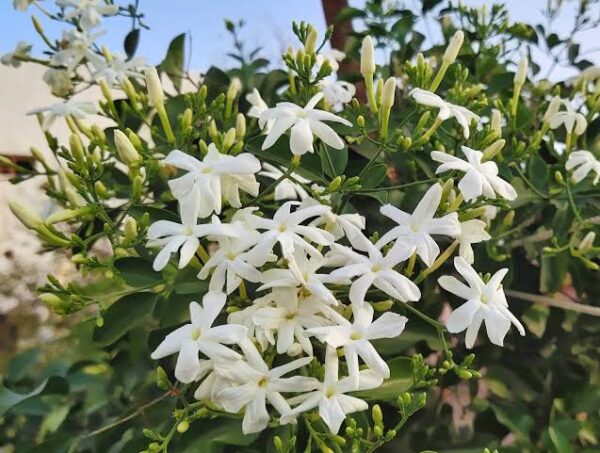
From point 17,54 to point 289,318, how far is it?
2.09 ft

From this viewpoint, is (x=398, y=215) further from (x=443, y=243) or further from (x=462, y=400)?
(x=462, y=400)

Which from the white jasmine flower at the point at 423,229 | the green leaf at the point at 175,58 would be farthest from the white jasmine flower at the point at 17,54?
the white jasmine flower at the point at 423,229

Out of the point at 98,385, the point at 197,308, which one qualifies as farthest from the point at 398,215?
the point at 98,385

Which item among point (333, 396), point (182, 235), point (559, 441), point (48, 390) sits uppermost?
point (182, 235)

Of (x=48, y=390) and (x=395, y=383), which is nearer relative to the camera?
(x=395, y=383)

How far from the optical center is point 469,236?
515mm

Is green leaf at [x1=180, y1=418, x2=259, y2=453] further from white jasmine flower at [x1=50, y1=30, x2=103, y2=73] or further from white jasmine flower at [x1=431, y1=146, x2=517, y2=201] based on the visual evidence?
white jasmine flower at [x1=50, y1=30, x2=103, y2=73]

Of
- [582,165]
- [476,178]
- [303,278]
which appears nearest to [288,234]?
[303,278]

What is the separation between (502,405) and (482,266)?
0.54ft

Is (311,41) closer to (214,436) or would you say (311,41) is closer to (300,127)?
(300,127)

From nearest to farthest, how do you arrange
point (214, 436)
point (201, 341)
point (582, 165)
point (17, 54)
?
1. point (201, 341)
2. point (214, 436)
3. point (582, 165)
4. point (17, 54)

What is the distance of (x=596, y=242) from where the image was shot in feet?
2.42

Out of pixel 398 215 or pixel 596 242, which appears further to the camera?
pixel 596 242

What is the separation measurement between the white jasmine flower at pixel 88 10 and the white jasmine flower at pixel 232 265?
48cm
